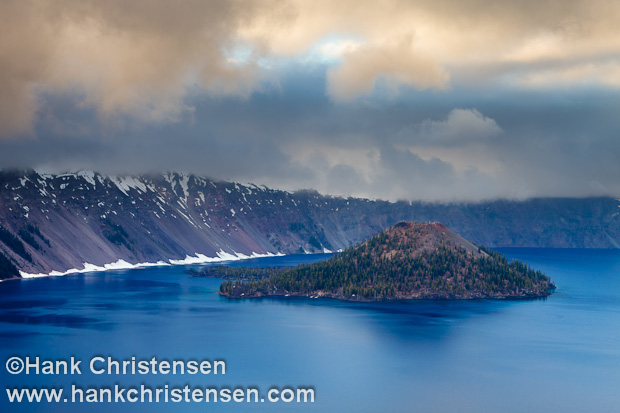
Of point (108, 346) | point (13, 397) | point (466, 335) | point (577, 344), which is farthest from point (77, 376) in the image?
point (577, 344)

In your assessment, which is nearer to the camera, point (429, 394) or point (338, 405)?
point (338, 405)

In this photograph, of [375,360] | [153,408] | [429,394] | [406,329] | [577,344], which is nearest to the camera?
[153,408]

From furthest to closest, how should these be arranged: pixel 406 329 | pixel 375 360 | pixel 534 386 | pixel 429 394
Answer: pixel 406 329 → pixel 375 360 → pixel 534 386 → pixel 429 394

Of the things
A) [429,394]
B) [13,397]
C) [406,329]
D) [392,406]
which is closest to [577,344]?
[406,329]

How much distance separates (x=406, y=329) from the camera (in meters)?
189

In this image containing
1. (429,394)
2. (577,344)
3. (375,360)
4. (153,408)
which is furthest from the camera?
(577,344)

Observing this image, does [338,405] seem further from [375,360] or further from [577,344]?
[577,344]

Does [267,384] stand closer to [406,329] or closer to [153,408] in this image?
[153,408]

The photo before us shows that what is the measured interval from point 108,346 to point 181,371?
29.9m

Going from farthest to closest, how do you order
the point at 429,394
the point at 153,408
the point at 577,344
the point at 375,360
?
1. the point at 577,344
2. the point at 375,360
3. the point at 429,394
4. the point at 153,408

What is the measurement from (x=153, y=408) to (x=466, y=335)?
3809 inches

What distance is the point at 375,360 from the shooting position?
14825 centimetres

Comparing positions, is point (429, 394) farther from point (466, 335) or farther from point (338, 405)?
point (466, 335)

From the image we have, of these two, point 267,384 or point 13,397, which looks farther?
point 267,384
